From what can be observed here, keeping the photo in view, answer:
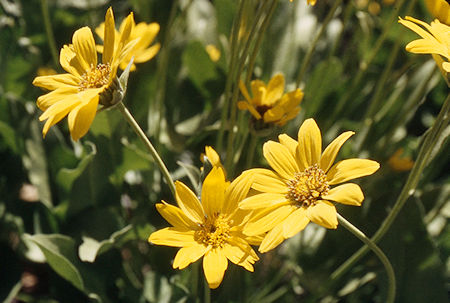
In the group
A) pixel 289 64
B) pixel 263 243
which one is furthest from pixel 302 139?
pixel 289 64

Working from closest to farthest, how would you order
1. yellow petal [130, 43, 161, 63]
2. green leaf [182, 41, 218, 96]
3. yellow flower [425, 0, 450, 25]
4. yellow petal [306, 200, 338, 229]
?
1. yellow petal [306, 200, 338, 229]
2. yellow flower [425, 0, 450, 25]
3. yellow petal [130, 43, 161, 63]
4. green leaf [182, 41, 218, 96]

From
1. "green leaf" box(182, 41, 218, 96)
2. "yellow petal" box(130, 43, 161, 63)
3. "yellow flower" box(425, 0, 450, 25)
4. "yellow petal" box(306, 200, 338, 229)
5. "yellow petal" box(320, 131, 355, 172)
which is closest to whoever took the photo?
"yellow petal" box(306, 200, 338, 229)

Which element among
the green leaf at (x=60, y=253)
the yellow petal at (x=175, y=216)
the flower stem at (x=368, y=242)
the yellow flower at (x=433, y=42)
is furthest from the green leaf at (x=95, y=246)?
the yellow flower at (x=433, y=42)

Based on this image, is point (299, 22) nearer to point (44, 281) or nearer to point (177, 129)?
point (177, 129)

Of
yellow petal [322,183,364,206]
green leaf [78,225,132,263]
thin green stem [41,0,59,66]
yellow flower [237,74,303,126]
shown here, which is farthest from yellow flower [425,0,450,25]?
thin green stem [41,0,59,66]

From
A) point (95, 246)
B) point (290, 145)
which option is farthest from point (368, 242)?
point (95, 246)

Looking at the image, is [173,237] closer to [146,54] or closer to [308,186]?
[308,186]

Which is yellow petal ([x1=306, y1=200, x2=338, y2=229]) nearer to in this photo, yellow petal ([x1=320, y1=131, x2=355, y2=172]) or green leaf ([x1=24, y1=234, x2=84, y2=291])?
yellow petal ([x1=320, y1=131, x2=355, y2=172])
